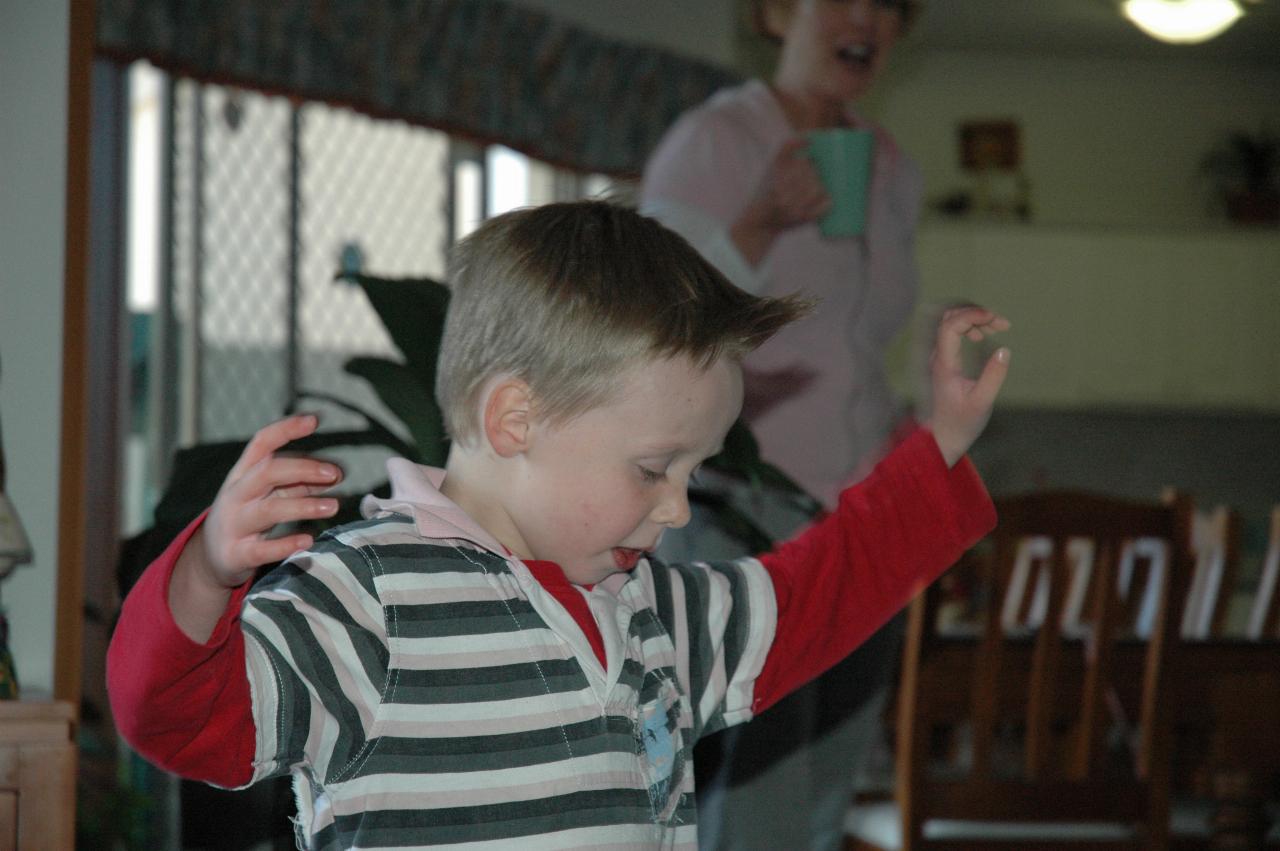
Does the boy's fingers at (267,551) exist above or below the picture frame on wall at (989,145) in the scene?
below

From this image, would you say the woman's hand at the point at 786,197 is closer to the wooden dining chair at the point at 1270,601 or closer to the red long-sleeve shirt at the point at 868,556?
the red long-sleeve shirt at the point at 868,556

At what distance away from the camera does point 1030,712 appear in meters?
2.07

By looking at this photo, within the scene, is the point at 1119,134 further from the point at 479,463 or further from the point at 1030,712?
the point at 479,463

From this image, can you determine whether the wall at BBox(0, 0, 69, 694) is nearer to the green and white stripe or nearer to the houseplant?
the green and white stripe

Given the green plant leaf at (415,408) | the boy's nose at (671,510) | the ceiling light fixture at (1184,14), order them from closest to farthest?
the boy's nose at (671,510) → the green plant leaf at (415,408) → the ceiling light fixture at (1184,14)

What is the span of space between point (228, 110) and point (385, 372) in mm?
2134

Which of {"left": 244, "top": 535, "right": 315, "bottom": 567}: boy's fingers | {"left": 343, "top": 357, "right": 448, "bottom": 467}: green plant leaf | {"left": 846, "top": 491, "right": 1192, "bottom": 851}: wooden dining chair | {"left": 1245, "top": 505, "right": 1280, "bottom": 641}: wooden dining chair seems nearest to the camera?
{"left": 244, "top": 535, "right": 315, "bottom": 567}: boy's fingers

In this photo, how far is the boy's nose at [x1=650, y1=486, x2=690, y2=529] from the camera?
2.77 feet

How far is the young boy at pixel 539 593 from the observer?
708 millimetres

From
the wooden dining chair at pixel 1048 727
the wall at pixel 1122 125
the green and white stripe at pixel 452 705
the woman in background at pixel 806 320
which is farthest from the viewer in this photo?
the wall at pixel 1122 125

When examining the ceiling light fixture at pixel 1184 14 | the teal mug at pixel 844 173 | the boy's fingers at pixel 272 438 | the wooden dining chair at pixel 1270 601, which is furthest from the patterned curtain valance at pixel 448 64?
the boy's fingers at pixel 272 438

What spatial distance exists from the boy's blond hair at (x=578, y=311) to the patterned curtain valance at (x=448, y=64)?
206cm

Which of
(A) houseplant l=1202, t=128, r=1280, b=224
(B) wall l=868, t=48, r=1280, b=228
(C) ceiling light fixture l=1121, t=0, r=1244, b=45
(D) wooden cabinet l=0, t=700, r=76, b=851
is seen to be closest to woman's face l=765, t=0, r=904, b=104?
(D) wooden cabinet l=0, t=700, r=76, b=851

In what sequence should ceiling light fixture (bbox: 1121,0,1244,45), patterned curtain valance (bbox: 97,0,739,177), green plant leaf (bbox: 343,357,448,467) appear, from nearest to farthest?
1. green plant leaf (bbox: 343,357,448,467)
2. patterned curtain valance (bbox: 97,0,739,177)
3. ceiling light fixture (bbox: 1121,0,1244,45)
